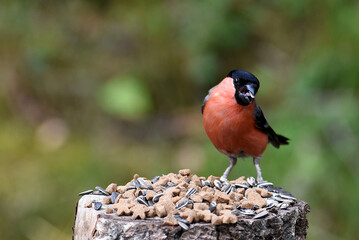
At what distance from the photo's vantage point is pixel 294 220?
320 centimetres

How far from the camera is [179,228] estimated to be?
2.84 m

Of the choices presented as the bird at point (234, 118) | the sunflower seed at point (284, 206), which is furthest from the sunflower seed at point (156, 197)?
the bird at point (234, 118)

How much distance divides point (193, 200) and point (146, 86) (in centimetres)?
482

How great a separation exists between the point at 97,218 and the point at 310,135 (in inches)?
160

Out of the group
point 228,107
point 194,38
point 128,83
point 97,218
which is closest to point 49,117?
point 128,83

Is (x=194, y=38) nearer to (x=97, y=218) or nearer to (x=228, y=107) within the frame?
(x=228, y=107)

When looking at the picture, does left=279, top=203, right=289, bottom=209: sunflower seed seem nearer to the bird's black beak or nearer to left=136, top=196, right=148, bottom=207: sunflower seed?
left=136, top=196, right=148, bottom=207: sunflower seed

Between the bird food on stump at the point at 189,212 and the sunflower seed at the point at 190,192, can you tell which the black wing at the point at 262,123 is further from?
the sunflower seed at the point at 190,192

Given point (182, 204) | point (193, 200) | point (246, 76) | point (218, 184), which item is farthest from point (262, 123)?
point (182, 204)

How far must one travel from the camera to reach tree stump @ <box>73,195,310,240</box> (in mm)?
2848

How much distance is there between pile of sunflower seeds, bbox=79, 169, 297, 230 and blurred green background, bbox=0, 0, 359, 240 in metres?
2.99

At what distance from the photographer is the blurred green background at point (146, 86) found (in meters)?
6.68

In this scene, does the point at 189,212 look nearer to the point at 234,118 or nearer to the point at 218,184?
the point at 218,184

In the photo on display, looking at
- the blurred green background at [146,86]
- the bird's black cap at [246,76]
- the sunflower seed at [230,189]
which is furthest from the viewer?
the blurred green background at [146,86]
